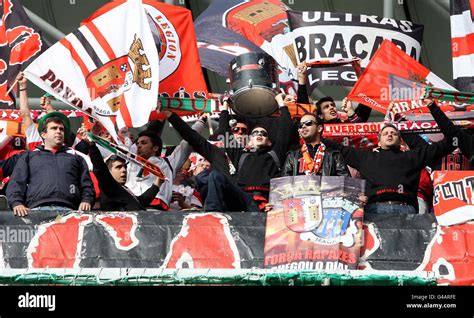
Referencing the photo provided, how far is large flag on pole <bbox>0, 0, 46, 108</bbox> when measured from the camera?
15680mm

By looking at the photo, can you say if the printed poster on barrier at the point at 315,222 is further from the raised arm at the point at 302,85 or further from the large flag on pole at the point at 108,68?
the raised arm at the point at 302,85

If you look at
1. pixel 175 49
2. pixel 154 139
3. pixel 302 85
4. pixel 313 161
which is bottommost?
pixel 313 161

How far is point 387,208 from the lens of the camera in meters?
12.8

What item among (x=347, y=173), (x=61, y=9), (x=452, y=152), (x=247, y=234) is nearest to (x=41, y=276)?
(x=247, y=234)

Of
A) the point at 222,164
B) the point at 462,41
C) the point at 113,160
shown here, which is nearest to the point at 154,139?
the point at 113,160

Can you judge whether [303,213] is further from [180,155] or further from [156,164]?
[180,155]

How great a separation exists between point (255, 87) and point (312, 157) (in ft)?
5.31

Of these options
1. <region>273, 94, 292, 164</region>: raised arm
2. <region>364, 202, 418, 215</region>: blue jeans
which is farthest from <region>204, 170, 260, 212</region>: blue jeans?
<region>364, 202, 418, 215</region>: blue jeans

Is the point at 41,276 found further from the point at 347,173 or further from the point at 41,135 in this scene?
the point at 347,173

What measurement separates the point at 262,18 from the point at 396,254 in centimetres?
474

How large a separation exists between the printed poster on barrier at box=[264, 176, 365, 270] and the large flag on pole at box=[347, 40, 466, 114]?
2.45 meters

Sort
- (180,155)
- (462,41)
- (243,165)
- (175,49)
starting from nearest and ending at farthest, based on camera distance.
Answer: (243,165) → (180,155) → (462,41) → (175,49)

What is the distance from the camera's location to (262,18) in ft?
54.3

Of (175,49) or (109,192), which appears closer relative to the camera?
(109,192)
